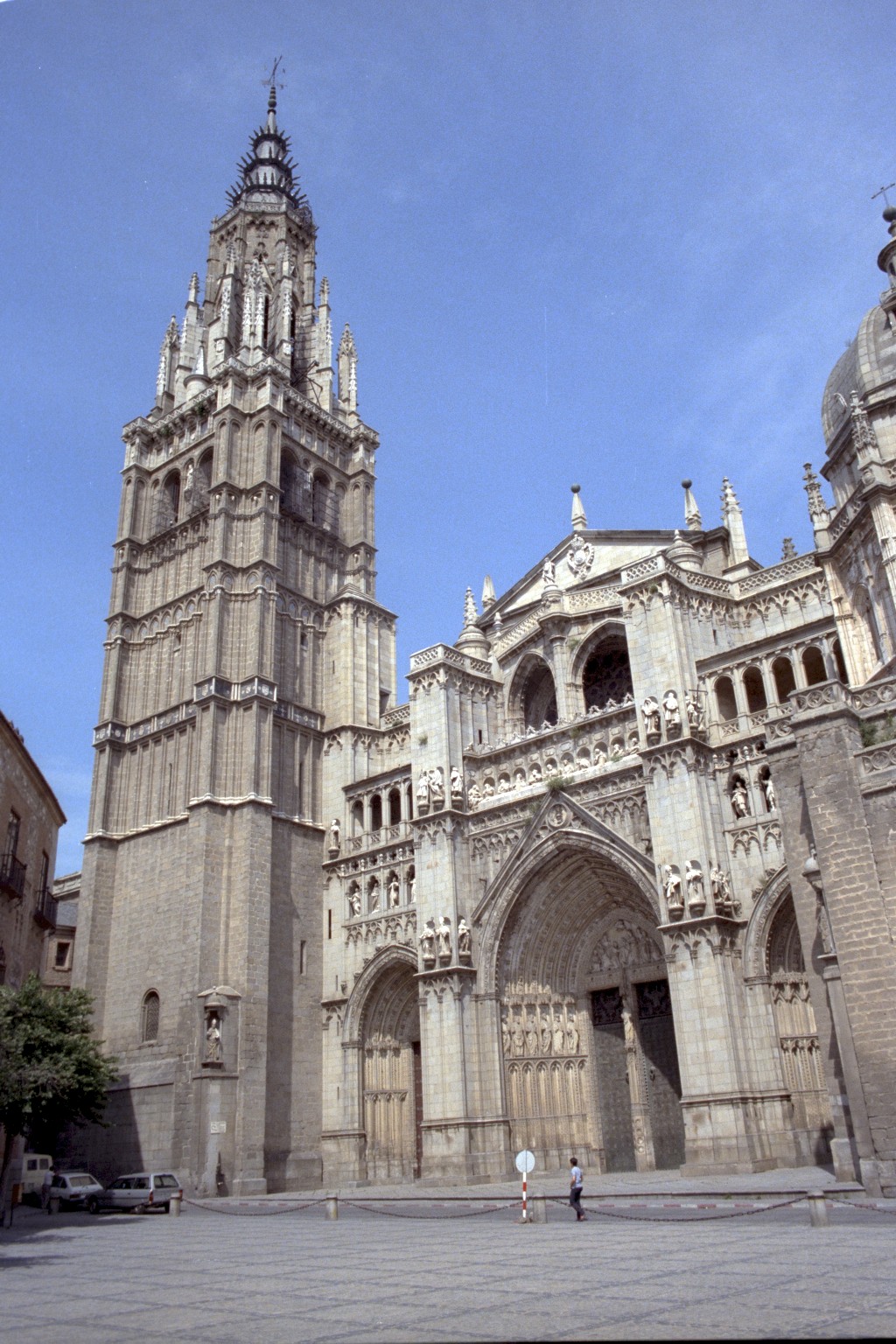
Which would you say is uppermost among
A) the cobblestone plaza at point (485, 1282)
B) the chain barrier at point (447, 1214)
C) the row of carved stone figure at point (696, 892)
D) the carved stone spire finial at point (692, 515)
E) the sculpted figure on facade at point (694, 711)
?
the carved stone spire finial at point (692, 515)

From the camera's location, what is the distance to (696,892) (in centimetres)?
2472

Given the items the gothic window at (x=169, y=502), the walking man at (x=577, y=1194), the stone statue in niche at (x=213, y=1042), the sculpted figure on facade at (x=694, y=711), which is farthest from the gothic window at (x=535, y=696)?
the walking man at (x=577, y=1194)

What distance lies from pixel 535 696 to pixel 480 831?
20.4 ft

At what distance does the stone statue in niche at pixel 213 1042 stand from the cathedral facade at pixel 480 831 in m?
0.07

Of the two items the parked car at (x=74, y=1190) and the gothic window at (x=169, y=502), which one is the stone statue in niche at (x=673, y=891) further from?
the gothic window at (x=169, y=502)

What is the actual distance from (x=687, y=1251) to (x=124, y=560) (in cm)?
3542

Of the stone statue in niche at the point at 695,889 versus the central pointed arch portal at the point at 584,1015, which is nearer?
the stone statue in niche at the point at 695,889

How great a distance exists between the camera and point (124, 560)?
136ft

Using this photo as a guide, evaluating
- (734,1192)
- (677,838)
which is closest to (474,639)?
(677,838)

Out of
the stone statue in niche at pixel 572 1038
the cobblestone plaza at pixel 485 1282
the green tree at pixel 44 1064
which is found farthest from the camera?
the stone statue in niche at pixel 572 1038

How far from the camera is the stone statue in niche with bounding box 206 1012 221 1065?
30.3 metres

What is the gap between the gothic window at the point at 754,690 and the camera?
2741 centimetres

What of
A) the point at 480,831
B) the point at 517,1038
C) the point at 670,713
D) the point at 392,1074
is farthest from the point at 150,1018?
the point at 670,713

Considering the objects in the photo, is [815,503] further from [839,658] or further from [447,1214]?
[447,1214]
